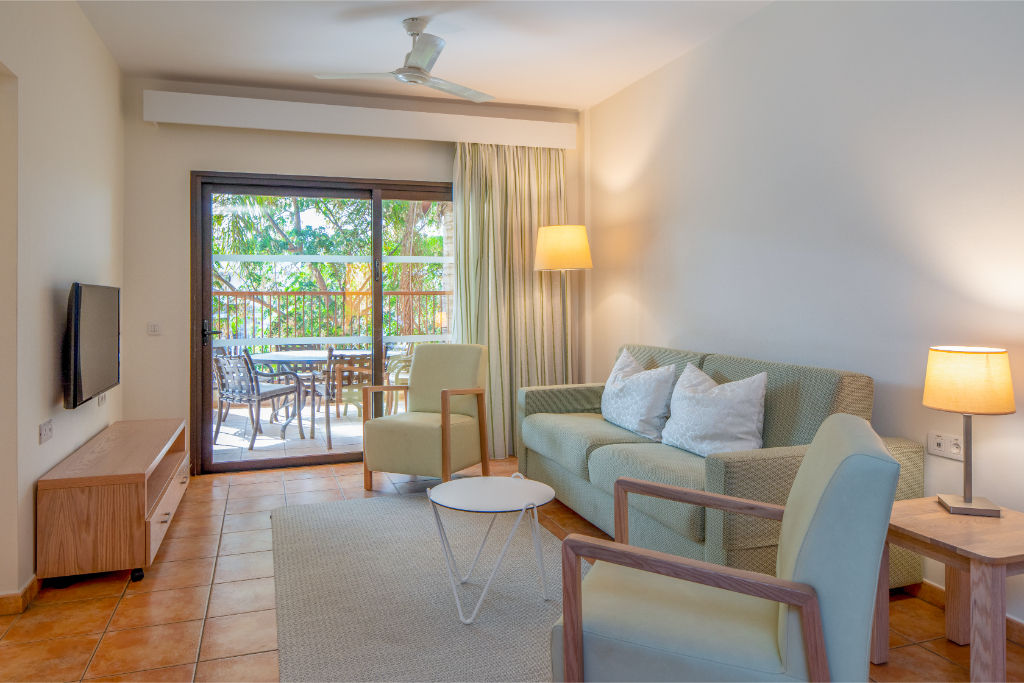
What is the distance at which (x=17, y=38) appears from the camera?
2.59m

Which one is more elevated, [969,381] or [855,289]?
[855,289]

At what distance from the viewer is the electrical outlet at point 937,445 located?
2.61m

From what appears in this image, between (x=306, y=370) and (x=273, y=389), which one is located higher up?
(x=306, y=370)

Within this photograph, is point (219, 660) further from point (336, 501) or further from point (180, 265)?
point (180, 265)

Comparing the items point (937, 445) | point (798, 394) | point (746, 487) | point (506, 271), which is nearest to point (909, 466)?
point (937, 445)

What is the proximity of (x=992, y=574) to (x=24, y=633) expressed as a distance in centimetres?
314

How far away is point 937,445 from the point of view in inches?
104

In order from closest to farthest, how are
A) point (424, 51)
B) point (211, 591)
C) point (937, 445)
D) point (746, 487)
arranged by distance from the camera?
1. point (746, 487)
2. point (937, 445)
3. point (211, 591)
4. point (424, 51)

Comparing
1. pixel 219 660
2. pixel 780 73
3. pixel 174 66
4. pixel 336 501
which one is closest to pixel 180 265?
pixel 174 66

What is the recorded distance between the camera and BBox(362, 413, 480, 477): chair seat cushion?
415 centimetres

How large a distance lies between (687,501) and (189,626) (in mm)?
1861

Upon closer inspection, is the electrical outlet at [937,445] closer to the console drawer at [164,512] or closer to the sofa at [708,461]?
the sofa at [708,461]

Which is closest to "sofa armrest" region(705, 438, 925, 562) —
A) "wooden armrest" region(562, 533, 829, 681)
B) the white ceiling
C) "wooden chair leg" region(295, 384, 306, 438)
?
"wooden armrest" region(562, 533, 829, 681)

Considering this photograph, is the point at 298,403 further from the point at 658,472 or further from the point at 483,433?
the point at 658,472
